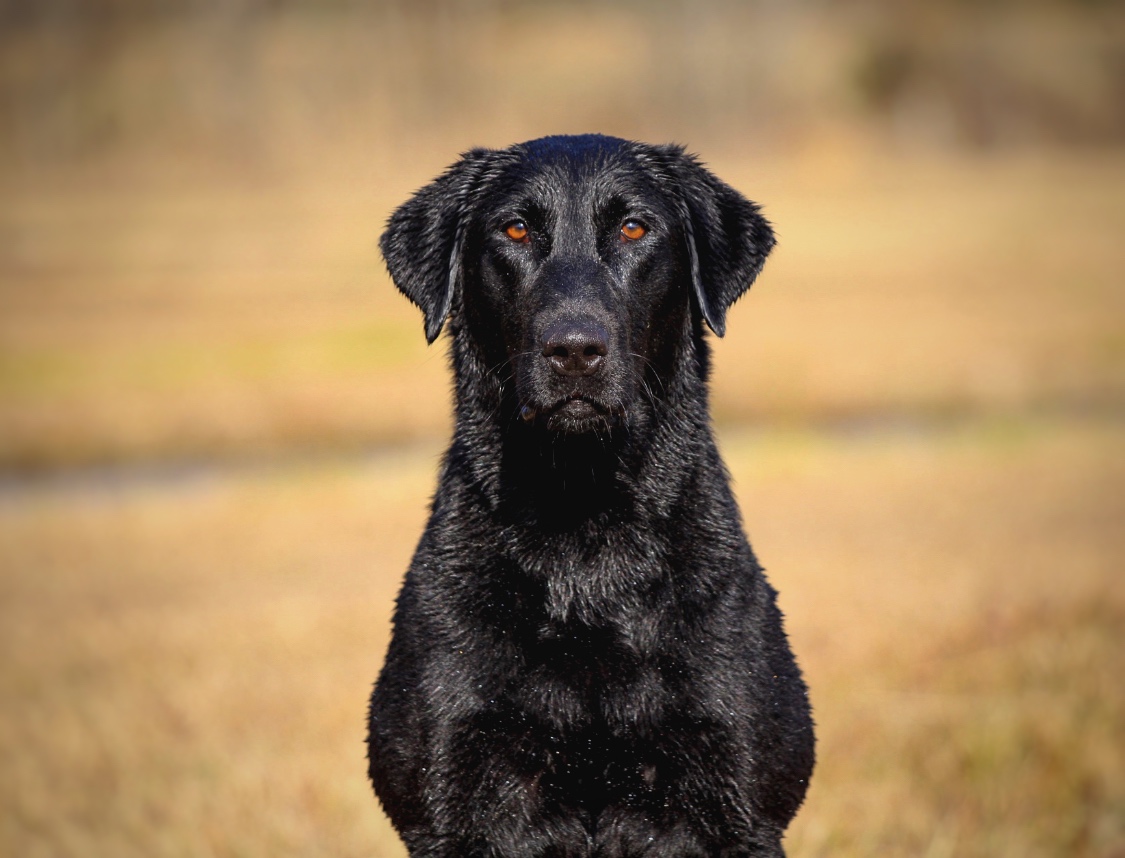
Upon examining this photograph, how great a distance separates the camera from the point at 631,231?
4.42 metres

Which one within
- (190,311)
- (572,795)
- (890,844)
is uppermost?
(572,795)

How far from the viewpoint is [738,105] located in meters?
38.5

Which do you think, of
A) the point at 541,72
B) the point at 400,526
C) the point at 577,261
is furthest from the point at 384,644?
the point at 541,72

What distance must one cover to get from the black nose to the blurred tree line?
105 feet

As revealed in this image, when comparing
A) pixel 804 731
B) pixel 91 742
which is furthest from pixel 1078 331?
pixel 804 731

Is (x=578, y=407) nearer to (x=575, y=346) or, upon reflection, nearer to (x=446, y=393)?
(x=575, y=346)

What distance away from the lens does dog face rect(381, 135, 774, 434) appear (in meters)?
4.07

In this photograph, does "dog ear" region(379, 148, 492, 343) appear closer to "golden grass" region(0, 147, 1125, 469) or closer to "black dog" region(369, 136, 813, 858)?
"black dog" region(369, 136, 813, 858)

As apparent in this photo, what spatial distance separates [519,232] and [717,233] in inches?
27.0

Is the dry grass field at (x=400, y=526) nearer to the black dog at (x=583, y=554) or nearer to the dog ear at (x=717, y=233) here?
the black dog at (x=583, y=554)

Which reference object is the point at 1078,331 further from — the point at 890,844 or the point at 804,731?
the point at 804,731

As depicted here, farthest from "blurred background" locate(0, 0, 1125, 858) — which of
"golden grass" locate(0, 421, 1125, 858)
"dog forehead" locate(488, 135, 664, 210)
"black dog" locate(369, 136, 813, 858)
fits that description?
"black dog" locate(369, 136, 813, 858)

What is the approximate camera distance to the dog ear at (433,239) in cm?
458

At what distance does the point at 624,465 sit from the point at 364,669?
4.55 meters
